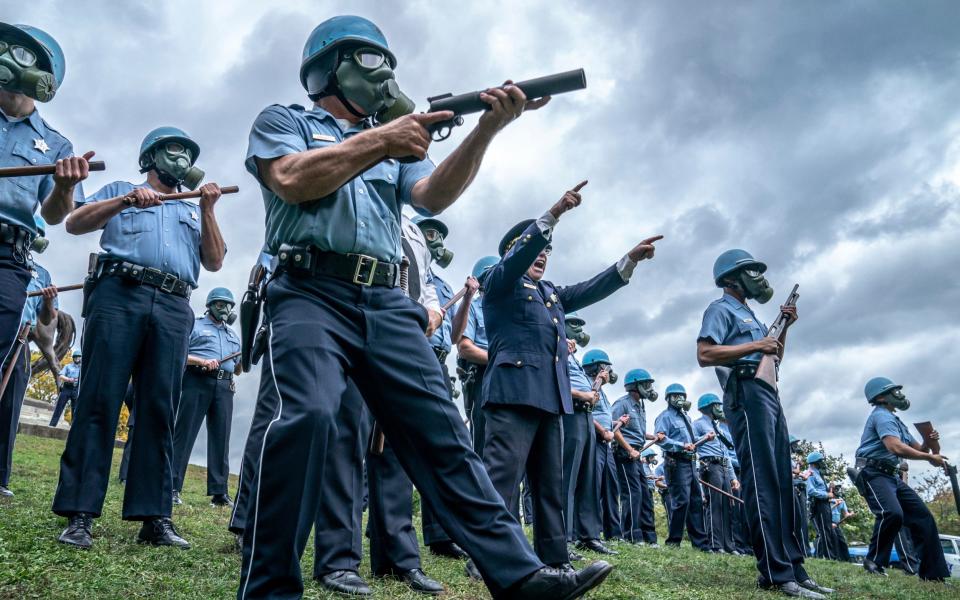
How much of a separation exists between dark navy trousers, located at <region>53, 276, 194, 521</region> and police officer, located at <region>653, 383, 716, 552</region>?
12.1m

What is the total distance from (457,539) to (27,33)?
13.7 feet

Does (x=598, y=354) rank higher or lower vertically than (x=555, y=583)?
higher

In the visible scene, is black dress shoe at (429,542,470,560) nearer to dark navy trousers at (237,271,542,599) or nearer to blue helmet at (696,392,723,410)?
dark navy trousers at (237,271,542,599)

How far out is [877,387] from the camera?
39.2 ft

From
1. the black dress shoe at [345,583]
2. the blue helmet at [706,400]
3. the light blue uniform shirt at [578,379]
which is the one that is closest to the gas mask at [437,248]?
the light blue uniform shirt at [578,379]

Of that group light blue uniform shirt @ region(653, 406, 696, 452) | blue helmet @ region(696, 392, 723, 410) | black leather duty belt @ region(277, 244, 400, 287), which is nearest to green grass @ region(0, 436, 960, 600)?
black leather duty belt @ region(277, 244, 400, 287)

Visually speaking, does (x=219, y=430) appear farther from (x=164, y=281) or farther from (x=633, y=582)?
(x=633, y=582)

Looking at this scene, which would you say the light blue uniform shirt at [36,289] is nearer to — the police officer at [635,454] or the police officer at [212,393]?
the police officer at [212,393]

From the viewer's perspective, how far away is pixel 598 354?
14.8 metres

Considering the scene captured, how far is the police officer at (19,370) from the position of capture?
7.98 m

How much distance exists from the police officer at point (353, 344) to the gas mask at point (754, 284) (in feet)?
15.2

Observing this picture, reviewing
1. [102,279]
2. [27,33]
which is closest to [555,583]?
[102,279]

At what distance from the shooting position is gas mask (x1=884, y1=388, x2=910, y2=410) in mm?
11728

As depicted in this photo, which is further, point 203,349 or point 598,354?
point 598,354
